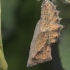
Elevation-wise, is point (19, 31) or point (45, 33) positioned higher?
point (45, 33)

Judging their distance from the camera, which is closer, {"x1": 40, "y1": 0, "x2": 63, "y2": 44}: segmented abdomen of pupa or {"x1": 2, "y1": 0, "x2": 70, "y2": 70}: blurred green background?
{"x1": 40, "y1": 0, "x2": 63, "y2": 44}: segmented abdomen of pupa

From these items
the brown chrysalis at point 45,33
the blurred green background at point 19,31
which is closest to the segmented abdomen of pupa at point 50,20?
the brown chrysalis at point 45,33

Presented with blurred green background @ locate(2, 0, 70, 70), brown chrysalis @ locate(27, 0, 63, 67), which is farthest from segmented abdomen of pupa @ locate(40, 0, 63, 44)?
blurred green background @ locate(2, 0, 70, 70)

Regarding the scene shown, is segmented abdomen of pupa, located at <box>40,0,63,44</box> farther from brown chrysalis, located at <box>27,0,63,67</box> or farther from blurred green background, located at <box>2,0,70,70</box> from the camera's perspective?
blurred green background, located at <box>2,0,70,70</box>

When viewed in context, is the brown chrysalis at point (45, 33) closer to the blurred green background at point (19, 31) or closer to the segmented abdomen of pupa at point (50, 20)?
the segmented abdomen of pupa at point (50, 20)

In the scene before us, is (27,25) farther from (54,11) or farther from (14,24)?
(54,11)

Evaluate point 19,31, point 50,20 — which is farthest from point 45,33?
point 19,31

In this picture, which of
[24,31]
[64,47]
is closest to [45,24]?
[64,47]

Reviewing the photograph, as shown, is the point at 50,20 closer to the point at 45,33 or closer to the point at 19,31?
the point at 45,33
